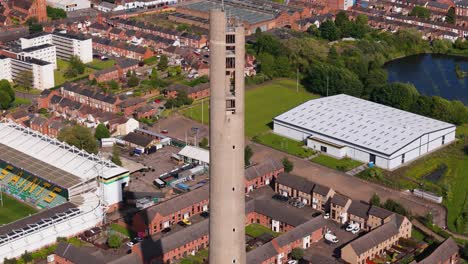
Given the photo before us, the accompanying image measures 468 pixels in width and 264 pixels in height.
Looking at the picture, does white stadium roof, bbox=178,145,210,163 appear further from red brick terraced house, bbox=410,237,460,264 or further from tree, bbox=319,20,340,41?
tree, bbox=319,20,340,41

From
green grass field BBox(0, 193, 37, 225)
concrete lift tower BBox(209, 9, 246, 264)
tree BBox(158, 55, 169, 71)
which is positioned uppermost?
concrete lift tower BBox(209, 9, 246, 264)

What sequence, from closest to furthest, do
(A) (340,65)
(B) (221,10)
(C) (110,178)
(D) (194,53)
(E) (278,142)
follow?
1. (B) (221,10)
2. (C) (110,178)
3. (E) (278,142)
4. (A) (340,65)
5. (D) (194,53)

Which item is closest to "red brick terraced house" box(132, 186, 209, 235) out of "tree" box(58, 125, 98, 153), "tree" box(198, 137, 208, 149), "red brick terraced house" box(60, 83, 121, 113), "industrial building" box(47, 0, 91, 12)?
"tree" box(198, 137, 208, 149)

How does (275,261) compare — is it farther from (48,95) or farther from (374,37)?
(374,37)

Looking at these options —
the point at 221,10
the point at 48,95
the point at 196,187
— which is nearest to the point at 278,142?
the point at 196,187

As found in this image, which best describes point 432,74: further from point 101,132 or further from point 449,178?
point 101,132

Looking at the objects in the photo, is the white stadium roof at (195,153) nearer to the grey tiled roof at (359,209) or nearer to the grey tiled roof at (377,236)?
the grey tiled roof at (359,209)
